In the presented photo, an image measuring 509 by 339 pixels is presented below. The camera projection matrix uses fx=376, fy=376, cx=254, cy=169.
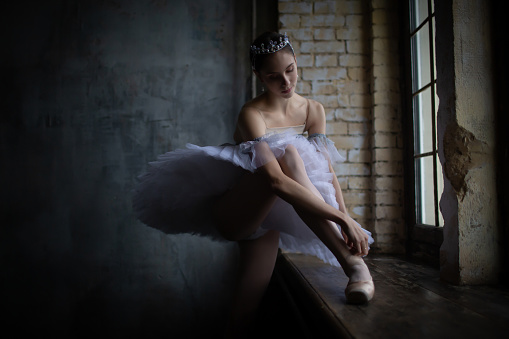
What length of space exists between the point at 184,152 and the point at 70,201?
191cm

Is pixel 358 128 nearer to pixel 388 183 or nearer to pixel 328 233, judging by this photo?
pixel 388 183

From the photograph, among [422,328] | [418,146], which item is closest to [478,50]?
[418,146]

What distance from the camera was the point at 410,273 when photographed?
1.99 m

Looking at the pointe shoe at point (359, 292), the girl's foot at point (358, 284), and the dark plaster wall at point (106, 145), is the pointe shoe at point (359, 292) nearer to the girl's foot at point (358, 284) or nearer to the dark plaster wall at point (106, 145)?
the girl's foot at point (358, 284)

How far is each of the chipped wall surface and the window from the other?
0.58 meters

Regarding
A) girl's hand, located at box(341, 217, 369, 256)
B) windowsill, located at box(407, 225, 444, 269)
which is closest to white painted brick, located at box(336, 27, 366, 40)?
windowsill, located at box(407, 225, 444, 269)

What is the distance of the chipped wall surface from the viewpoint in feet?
5.52

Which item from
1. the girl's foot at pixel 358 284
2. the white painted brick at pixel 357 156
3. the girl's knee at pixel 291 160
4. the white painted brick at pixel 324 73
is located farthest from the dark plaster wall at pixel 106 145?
the girl's foot at pixel 358 284

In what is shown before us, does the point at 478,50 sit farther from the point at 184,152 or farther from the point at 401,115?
the point at 184,152

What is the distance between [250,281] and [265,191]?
0.53 m

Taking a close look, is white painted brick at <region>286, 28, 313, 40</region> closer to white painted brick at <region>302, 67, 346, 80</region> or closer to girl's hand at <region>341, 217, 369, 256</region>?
white painted brick at <region>302, 67, 346, 80</region>

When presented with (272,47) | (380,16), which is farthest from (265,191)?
(380,16)

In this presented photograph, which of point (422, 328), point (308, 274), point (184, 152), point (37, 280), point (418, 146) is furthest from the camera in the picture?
point (37, 280)

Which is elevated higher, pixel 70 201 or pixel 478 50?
pixel 478 50
